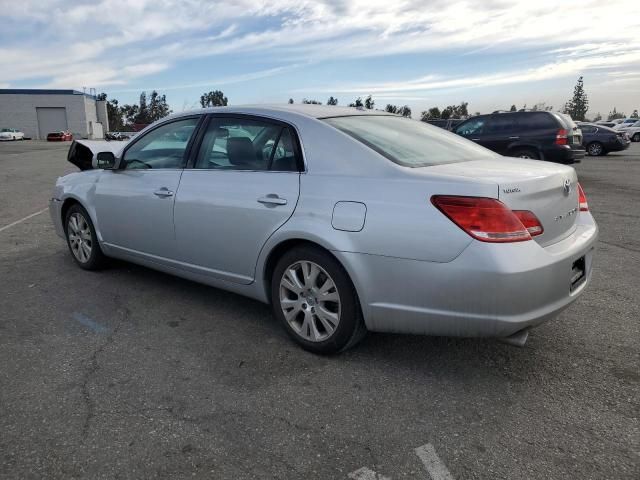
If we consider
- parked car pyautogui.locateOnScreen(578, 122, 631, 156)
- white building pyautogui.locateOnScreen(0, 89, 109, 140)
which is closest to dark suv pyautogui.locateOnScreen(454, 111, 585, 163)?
parked car pyautogui.locateOnScreen(578, 122, 631, 156)

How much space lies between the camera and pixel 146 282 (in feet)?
16.4

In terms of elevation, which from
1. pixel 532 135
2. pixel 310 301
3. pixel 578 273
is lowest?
pixel 310 301

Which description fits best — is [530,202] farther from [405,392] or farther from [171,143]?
[171,143]

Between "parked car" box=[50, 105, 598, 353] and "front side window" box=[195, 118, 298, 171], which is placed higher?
"front side window" box=[195, 118, 298, 171]

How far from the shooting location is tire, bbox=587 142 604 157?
2317cm

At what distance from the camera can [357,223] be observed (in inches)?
121

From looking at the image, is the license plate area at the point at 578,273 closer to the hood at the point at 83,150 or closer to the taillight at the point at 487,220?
the taillight at the point at 487,220

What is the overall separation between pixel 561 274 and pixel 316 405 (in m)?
1.49

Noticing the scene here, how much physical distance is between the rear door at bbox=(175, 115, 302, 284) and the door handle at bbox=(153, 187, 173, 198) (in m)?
0.12

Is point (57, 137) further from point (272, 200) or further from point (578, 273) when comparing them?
point (578, 273)

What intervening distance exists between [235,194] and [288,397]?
4.77 ft

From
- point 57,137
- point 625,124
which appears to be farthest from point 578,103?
point 57,137

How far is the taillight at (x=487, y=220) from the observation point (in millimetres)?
2740

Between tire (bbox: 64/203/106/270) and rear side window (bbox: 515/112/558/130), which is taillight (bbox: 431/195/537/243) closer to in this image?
tire (bbox: 64/203/106/270)
